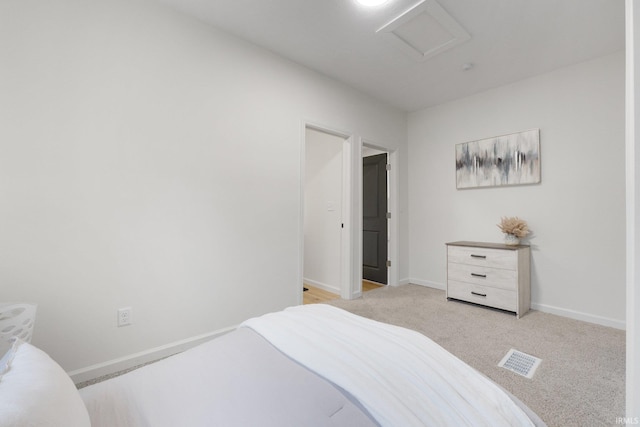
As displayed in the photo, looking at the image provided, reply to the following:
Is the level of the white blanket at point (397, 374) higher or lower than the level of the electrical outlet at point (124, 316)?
higher

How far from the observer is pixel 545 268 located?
297 cm

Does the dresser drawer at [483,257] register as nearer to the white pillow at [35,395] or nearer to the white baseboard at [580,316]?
the white baseboard at [580,316]

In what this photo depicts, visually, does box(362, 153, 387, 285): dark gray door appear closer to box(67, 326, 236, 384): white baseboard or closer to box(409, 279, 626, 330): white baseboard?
box(409, 279, 626, 330): white baseboard

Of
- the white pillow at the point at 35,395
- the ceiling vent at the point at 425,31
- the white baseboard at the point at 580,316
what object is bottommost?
the white baseboard at the point at 580,316

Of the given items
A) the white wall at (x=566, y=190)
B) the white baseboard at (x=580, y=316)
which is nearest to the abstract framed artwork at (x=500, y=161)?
the white wall at (x=566, y=190)

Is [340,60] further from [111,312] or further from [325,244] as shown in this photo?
[111,312]

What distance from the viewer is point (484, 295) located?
9.77ft

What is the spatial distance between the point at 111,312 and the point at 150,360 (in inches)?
17.6

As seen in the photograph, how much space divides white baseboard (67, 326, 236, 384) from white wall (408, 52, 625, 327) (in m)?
3.35

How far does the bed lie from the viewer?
2.25 ft

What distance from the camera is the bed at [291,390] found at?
687mm

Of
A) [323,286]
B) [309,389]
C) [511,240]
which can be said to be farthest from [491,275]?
[309,389]

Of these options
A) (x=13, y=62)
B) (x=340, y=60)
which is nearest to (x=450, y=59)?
(x=340, y=60)

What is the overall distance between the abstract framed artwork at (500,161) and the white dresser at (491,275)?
826mm
